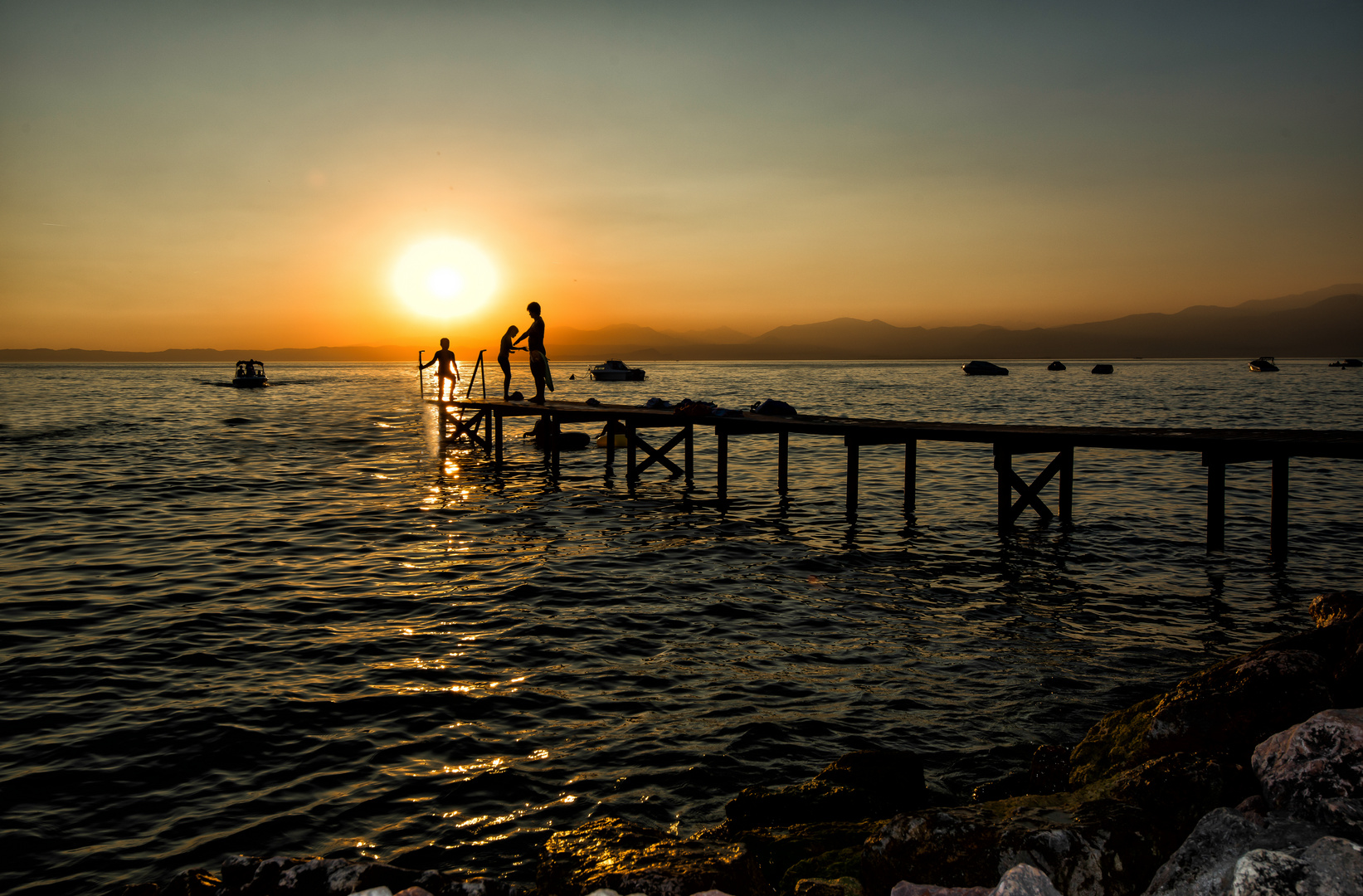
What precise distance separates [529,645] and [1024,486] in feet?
37.8

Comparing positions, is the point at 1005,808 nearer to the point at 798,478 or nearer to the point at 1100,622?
the point at 1100,622

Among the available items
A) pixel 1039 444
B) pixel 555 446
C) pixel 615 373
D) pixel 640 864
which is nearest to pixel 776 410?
pixel 1039 444

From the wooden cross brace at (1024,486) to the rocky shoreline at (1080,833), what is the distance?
33.3 feet

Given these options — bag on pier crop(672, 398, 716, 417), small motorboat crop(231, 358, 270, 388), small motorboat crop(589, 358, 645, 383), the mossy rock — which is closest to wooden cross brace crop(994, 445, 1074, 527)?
bag on pier crop(672, 398, 716, 417)

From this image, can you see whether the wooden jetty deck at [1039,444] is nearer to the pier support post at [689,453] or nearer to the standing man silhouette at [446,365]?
the pier support post at [689,453]

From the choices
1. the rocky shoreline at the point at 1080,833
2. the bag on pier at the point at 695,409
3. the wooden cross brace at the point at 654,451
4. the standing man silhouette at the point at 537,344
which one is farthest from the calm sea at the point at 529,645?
the standing man silhouette at the point at 537,344

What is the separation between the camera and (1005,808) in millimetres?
4496

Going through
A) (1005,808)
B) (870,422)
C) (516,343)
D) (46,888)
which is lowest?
(46,888)

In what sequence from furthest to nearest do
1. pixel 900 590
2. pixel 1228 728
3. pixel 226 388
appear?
1. pixel 226 388
2. pixel 900 590
3. pixel 1228 728

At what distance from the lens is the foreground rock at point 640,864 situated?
13.3ft

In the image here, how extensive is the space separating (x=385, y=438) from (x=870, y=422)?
26394 mm

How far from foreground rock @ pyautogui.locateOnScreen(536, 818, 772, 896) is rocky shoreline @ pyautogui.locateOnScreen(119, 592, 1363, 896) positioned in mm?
12

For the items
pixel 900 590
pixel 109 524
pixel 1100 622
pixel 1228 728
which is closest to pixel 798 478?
pixel 900 590

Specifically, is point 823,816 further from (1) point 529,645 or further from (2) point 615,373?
(2) point 615,373
